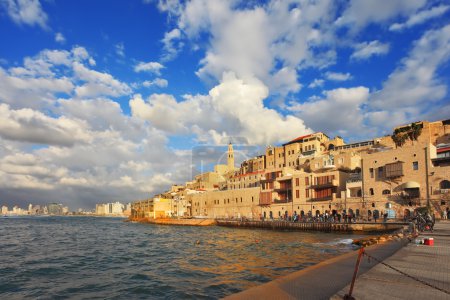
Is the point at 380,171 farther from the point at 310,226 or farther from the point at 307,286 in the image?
→ the point at 307,286

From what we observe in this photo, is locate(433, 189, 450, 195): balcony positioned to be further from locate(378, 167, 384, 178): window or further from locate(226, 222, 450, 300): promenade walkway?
locate(226, 222, 450, 300): promenade walkway

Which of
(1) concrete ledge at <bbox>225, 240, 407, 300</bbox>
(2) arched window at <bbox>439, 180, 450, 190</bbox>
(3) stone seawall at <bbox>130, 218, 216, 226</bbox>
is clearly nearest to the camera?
(1) concrete ledge at <bbox>225, 240, 407, 300</bbox>

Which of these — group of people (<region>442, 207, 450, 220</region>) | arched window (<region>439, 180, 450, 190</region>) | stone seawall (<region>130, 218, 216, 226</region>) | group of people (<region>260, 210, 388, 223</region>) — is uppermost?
arched window (<region>439, 180, 450, 190</region>)

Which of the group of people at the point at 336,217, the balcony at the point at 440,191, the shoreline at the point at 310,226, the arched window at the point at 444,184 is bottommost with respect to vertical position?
the shoreline at the point at 310,226

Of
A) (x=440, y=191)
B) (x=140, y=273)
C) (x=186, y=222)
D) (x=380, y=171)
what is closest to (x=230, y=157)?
(x=186, y=222)

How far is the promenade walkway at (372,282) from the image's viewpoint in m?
7.73

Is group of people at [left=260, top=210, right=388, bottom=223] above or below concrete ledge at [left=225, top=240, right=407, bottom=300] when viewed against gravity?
below

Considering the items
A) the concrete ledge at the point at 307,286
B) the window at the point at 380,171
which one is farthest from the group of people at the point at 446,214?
the concrete ledge at the point at 307,286

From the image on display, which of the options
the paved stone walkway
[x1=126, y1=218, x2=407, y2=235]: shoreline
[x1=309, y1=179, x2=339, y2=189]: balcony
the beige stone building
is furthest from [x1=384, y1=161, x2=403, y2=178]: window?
the paved stone walkway

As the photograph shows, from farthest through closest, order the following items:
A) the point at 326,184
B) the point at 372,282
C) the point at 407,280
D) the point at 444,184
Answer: the point at 326,184, the point at 444,184, the point at 407,280, the point at 372,282

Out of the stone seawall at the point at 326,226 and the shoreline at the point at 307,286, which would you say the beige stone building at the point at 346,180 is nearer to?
the stone seawall at the point at 326,226

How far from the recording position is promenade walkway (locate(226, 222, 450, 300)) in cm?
773

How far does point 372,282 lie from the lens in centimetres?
867

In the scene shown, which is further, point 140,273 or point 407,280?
point 140,273
